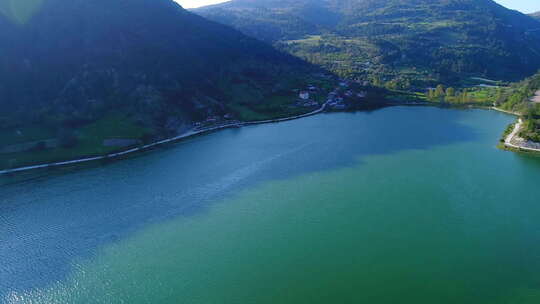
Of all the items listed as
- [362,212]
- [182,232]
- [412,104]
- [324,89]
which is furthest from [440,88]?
[182,232]

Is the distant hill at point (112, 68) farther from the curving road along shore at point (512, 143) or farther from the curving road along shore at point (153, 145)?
the curving road along shore at point (512, 143)

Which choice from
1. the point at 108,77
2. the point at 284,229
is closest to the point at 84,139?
the point at 108,77

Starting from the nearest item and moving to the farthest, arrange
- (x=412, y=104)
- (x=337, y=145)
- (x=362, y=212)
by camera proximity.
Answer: (x=362, y=212), (x=337, y=145), (x=412, y=104)

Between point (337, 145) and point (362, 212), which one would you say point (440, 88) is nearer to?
point (337, 145)

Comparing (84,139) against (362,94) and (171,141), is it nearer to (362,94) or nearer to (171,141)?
(171,141)

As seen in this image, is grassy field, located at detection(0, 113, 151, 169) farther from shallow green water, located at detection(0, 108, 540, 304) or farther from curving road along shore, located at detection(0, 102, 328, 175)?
shallow green water, located at detection(0, 108, 540, 304)

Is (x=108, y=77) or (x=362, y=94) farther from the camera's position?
(x=362, y=94)
